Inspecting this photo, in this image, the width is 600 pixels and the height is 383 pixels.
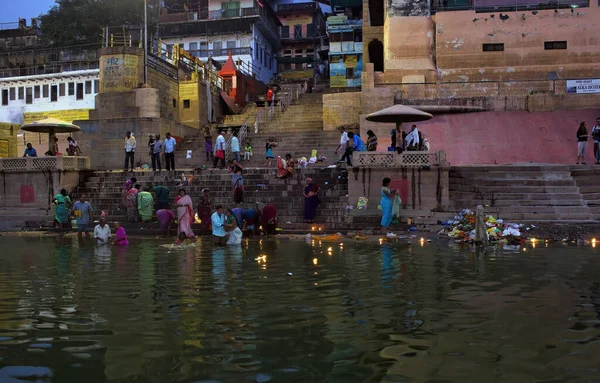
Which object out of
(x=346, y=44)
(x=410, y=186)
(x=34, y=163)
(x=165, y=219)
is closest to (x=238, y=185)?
(x=165, y=219)

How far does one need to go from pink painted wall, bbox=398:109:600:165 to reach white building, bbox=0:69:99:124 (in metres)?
20.9

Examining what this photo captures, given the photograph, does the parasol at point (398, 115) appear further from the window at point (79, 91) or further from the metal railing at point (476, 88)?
the window at point (79, 91)

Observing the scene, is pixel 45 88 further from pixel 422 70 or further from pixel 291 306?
pixel 291 306

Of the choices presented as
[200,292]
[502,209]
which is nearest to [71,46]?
[502,209]

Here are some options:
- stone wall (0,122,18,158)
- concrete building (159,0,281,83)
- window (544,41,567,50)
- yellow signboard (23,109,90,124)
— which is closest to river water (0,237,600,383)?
stone wall (0,122,18,158)

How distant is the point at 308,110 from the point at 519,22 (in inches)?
414

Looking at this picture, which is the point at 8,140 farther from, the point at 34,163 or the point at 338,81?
the point at 338,81

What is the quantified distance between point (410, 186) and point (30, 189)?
1104 cm

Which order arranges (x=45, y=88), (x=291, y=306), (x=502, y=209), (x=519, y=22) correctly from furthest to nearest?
(x=45, y=88) → (x=519, y=22) → (x=502, y=209) → (x=291, y=306)

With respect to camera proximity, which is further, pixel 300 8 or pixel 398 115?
pixel 300 8

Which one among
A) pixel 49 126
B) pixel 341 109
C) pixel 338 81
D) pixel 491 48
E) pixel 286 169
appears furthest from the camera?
pixel 338 81

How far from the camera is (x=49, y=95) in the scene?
35156 millimetres

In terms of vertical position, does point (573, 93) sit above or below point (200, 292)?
above

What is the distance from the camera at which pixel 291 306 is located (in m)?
5.81
